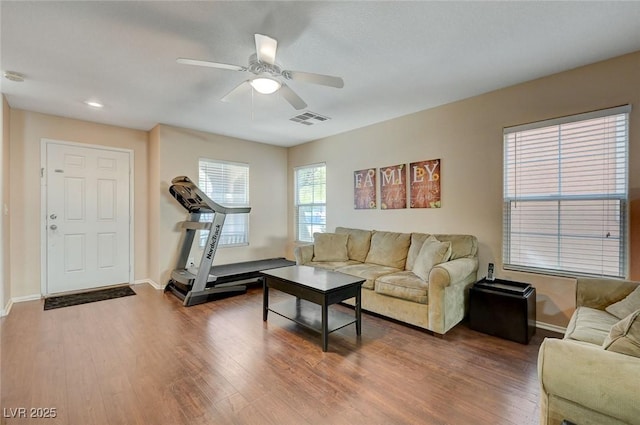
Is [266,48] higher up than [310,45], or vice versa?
[310,45]

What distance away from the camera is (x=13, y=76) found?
2809 mm

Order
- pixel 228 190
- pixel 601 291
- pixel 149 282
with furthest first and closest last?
pixel 228 190 → pixel 149 282 → pixel 601 291

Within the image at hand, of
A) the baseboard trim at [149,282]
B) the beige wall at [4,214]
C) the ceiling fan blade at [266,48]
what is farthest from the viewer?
the baseboard trim at [149,282]

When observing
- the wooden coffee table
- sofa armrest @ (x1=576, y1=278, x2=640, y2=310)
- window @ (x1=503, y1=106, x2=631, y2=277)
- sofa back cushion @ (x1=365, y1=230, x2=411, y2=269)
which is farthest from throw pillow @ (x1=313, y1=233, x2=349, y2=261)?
sofa armrest @ (x1=576, y1=278, x2=640, y2=310)

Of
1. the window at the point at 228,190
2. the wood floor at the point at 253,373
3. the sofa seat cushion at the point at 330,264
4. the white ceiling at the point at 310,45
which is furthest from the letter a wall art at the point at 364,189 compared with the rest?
the window at the point at 228,190

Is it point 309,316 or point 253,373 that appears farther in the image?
point 309,316

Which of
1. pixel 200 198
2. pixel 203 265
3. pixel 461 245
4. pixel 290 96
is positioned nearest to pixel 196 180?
pixel 200 198

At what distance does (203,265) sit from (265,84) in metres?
2.63

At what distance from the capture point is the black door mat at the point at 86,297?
372cm

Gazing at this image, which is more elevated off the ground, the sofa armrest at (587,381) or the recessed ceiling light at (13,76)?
the recessed ceiling light at (13,76)

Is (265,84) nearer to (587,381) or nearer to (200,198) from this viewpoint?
(200,198)

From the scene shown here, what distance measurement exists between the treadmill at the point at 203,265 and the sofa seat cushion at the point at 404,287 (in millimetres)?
2005

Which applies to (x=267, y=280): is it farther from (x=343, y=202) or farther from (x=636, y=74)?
(x=636, y=74)

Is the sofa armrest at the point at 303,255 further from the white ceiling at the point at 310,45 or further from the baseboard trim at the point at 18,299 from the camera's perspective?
the baseboard trim at the point at 18,299
